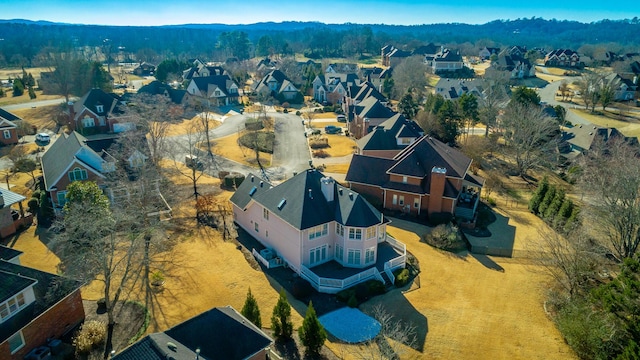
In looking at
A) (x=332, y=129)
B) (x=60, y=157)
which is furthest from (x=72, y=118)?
(x=332, y=129)

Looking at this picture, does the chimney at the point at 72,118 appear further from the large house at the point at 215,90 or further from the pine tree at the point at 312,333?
the pine tree at the point at 312,333

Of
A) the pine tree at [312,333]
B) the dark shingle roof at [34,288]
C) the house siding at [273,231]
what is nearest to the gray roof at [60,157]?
the house siding at [273,231]

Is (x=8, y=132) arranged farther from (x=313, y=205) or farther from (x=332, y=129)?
(x=313, y=205)

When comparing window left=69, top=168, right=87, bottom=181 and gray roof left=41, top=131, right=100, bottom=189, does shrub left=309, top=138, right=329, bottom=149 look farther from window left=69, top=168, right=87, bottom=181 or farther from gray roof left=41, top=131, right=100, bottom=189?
window left=69, top=168, right=87, bottom=181

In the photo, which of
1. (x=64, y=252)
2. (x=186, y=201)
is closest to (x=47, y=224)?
(x=64, y=252)

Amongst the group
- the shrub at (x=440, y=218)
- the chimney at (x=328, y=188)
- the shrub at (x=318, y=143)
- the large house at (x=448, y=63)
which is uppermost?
the large house at (x=448, y=63)

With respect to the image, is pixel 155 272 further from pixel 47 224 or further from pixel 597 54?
pixel 597 54
